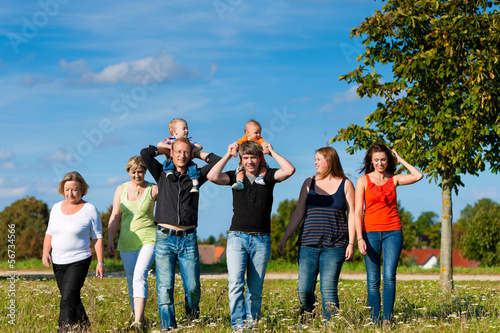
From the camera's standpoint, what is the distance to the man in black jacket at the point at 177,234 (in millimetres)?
6035

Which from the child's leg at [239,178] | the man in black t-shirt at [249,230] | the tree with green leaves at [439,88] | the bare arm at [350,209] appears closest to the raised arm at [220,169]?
the man in black t-shirt at [249,230]

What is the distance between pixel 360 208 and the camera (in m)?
6.29

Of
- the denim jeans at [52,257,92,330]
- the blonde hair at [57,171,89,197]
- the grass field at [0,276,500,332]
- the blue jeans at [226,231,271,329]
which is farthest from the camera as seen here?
the blonde hair at [57,171,89,197]

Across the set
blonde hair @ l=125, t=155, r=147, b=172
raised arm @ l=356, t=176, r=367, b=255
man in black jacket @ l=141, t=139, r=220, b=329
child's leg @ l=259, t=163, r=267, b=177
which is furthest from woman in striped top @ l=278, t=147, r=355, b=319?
blonde hair @ l=125, t=155, r=147, b=172

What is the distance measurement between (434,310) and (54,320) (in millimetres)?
5520

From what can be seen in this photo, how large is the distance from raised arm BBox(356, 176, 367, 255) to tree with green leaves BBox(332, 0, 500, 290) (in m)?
4.86

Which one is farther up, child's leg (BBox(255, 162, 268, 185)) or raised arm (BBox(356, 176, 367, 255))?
child's leg (BBox(255, 162, 268, 185))

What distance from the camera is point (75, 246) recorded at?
6.26 meters

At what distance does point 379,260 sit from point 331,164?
129 centimetres

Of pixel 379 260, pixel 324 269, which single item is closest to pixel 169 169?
pixel 324 269

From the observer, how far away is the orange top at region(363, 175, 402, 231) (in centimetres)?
638

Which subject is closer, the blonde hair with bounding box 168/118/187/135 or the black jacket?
the black jacket

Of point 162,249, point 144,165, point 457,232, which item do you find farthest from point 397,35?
point 457,232

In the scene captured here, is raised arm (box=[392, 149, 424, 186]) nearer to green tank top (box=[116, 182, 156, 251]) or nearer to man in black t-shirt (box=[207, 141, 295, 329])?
man in black t-shirt (box=[207, 141, 295, 329])
